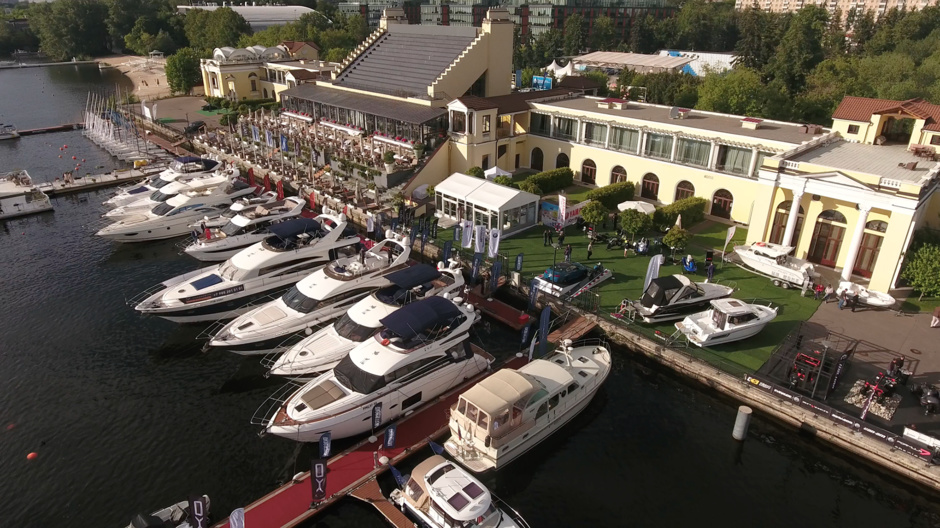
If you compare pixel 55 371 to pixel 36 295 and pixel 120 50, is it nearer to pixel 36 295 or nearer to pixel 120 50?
pixel 36 295

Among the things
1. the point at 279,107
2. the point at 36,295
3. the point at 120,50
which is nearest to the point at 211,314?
the point at 36,295

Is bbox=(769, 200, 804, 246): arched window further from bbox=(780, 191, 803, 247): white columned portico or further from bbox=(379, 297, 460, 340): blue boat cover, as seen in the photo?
bbox=(379, 297, 460, 340): blue boat cover

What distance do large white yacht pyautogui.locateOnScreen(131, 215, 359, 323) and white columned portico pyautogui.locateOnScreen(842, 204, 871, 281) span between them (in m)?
31.3

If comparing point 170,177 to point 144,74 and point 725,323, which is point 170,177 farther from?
point 144,74

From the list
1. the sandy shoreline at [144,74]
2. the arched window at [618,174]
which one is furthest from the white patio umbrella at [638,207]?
the sandy shoreline at [144,74]

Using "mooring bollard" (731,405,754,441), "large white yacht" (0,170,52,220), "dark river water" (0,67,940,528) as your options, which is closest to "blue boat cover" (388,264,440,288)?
"dark river water" (0,67,940,528)

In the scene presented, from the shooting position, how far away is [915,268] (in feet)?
107

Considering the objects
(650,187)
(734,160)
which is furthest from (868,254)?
(650,187)

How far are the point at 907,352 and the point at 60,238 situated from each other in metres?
58.5

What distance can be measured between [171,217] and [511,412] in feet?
117

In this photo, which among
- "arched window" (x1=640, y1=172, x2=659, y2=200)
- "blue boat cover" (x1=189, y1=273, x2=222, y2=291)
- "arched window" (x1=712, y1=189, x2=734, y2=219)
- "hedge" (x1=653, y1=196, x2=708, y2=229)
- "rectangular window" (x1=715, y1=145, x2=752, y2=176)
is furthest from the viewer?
"arched window" (x1=640, y1=172, x2=659, y2=200)

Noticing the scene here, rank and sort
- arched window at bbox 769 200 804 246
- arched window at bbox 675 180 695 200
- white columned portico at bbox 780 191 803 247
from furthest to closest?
1. arched window at bbox 675 180 695 200
2. arched window at bbox 769 200 804 246
3. white columned portico at bbox 780 191 803 247

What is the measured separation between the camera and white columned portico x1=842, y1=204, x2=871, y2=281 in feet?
107

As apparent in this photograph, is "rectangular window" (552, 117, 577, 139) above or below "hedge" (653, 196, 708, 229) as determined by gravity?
above
